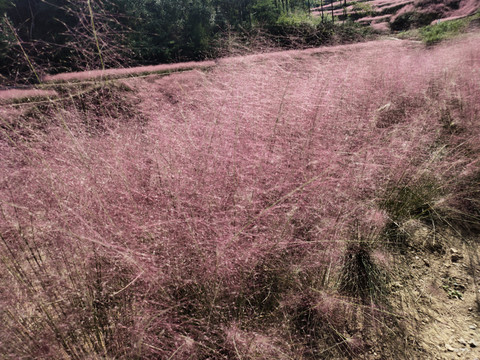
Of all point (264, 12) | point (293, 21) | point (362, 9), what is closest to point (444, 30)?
point (293, 21)

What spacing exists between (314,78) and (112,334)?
227 cm

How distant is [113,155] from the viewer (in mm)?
1479

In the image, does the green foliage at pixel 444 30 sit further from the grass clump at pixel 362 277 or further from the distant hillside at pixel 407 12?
the grass clump at pixel 362 277

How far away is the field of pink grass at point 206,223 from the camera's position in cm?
91

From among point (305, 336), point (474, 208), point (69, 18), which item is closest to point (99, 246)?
point (305, 336)

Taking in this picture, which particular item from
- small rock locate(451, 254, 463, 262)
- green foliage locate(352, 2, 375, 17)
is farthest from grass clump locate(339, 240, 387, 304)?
green foliage locate(352, 2, 375, 17)

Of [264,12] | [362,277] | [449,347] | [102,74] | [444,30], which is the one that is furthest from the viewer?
[264,12]

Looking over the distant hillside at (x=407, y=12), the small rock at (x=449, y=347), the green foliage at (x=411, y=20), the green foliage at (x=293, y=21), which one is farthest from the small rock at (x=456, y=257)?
the green foliage at (x=411, y=20)

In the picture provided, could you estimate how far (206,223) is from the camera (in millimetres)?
1071

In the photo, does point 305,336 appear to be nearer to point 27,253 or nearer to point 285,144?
point 285,144

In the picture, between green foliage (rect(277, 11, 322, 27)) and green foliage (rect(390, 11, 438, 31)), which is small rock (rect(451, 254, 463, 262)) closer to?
green foliage (rect(277, 11, 322, 27))

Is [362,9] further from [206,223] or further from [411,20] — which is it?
[206,223]

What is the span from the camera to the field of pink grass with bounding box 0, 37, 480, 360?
2.99ft

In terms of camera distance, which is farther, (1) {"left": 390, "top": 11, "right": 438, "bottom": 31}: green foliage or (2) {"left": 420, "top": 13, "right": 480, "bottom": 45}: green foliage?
(1) {"left": 390, "top": 11, "right": 438, "bottom": 31}: green foliage
